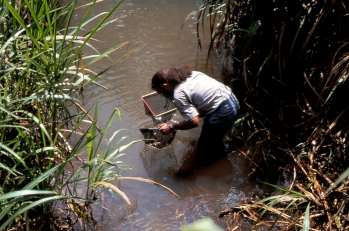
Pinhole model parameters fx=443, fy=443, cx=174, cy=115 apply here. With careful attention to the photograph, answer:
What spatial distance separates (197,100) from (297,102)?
895mm

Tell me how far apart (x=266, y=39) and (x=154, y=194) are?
1.89 metres

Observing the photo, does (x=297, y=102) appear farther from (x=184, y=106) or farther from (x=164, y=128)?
(x=164, y=128)

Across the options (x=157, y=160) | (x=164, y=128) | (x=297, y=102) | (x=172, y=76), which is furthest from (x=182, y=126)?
(x=297, y=102)

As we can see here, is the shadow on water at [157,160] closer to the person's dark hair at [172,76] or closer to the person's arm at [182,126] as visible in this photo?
the person's arm at [182,126]

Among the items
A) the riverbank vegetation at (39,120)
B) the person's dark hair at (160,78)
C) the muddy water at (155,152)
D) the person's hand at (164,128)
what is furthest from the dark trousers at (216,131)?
the riverbank vegetation at (39,120)

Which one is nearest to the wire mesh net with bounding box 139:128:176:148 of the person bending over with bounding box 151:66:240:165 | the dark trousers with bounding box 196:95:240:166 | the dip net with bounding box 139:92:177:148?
the dip net with bounding box 139:92:177:148

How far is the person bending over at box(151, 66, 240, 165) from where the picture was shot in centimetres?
399

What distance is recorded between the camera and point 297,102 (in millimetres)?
3963

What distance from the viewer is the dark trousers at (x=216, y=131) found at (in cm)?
410

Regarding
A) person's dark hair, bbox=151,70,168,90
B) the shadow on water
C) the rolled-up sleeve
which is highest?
person's dark hair, bbox=151,70,168,90

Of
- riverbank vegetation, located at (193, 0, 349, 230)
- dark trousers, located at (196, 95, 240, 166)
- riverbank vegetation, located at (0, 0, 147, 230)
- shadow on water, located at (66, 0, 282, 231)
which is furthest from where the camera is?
dark trousers, located at (196, 95, 240, 166)

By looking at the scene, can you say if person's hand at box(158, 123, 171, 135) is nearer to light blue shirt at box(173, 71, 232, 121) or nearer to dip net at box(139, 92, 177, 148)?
dip net at box(139, 92, 177, 148)

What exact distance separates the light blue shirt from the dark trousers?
6 cm

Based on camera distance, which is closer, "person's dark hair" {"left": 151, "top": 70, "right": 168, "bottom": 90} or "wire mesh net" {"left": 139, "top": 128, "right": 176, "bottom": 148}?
"person's dark hair" {"left": 151, "top": 70, "right": 168, "bottom": 90}
